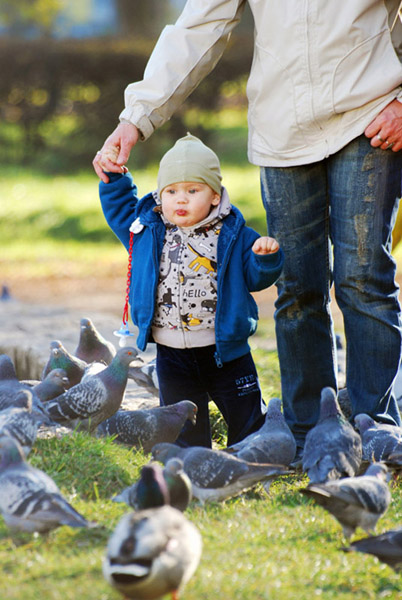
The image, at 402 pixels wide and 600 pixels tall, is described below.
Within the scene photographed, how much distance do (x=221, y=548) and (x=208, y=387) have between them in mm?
1140

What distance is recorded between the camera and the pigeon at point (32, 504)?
115 inches

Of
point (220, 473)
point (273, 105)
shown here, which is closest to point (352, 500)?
point (220, 473)

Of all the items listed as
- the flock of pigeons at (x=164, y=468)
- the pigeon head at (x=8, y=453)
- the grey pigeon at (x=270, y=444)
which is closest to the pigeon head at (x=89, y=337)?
the flock of pigeons at (x=164, y=468)

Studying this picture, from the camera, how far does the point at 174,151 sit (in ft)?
12.1

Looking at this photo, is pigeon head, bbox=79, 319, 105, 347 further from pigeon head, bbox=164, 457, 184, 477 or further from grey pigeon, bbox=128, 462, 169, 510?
grey pigeon, bbox=128, 462, 169, 510

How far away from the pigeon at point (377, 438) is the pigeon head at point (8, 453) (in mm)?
1561

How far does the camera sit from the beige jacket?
3.52 meters

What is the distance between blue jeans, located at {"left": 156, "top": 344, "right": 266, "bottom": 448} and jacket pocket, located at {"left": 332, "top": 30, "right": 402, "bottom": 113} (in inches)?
49.2

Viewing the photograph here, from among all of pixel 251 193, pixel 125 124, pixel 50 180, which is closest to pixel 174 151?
pixel 125 124

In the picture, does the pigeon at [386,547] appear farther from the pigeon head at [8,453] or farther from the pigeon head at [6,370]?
the pigeon head at [6,370]

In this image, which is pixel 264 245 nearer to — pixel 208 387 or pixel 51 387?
pixel 208 387

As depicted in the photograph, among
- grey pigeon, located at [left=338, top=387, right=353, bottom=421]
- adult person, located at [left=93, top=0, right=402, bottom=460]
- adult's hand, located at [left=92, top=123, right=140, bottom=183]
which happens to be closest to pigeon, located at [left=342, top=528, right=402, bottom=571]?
adult person, located at [left=93, top=0, right=402, bottom=460]

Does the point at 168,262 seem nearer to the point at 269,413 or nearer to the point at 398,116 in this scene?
the point at 269,413

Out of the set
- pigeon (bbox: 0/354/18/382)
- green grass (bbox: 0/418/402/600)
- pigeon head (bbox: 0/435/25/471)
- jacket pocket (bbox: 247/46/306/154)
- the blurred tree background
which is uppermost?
the blurred tree background
